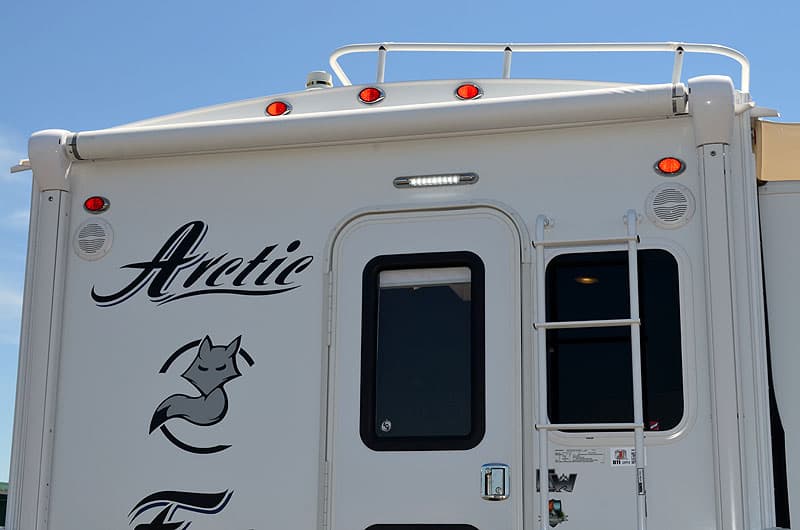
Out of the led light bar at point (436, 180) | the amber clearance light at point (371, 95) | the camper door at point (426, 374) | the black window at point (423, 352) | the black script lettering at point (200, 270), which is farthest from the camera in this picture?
the amber clearance light at point (371, 95)

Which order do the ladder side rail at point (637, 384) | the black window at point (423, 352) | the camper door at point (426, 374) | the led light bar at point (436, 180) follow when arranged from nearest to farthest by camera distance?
the ladder side rail at point (637, 384) → the camper door at point (426, 374) → the black window at point (423, 352) → the led light bar at point (436, 180)

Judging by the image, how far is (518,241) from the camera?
478 centimetres

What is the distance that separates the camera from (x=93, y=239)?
538 centimetres

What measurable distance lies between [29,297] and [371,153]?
1.74 metres

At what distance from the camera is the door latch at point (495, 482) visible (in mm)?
4488

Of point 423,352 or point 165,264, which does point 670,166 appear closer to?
point 423,352

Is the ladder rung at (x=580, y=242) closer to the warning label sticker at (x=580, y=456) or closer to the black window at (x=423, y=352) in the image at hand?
the black window at (x=423, y=352)

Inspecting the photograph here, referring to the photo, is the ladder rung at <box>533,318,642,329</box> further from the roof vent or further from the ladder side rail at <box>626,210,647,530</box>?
the roof vent

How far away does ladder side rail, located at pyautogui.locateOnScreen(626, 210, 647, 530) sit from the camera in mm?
4332

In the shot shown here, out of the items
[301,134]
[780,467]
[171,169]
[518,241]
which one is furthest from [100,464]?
[780,467]

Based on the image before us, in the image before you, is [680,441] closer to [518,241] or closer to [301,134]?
[518,241]

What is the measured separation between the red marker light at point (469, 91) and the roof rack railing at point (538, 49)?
0.92ft

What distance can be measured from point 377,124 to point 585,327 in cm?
127

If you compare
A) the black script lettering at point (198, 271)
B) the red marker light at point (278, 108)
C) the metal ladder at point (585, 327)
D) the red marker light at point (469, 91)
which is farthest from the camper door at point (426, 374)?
the red marker light at point (278, 108)
